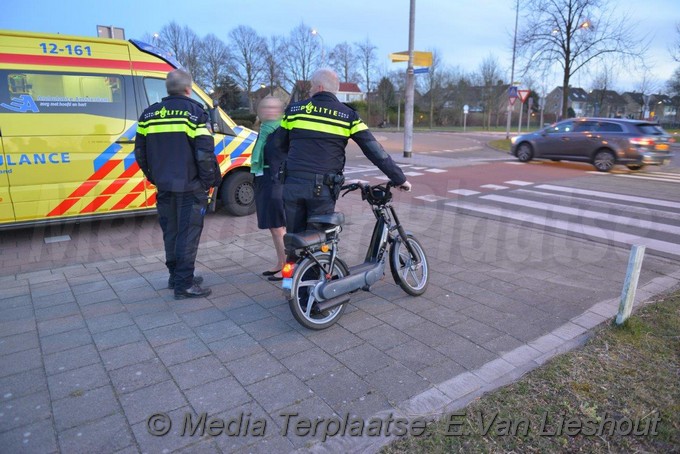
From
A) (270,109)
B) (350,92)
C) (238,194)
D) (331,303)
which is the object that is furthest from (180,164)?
(350,92)

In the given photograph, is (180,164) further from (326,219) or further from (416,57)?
(416,57)

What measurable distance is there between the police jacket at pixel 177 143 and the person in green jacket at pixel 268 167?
0.63 meters

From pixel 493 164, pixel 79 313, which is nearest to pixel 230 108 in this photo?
pixel 493 164

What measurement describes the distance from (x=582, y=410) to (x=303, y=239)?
214cm

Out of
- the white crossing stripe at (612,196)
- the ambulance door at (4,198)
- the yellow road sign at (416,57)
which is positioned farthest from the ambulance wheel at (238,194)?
the yellow road sign at (416,57)

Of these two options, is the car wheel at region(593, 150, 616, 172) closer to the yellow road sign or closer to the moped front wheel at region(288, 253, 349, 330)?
the yellow road sign

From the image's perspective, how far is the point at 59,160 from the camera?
6.06 m

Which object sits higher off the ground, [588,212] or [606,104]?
[606,104]

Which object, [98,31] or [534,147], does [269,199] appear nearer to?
[98,31]

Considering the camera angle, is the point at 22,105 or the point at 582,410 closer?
the point at 582,410

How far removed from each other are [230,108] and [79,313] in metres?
58.3

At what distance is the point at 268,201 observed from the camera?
486 centimetres

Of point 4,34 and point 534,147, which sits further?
point 534,147

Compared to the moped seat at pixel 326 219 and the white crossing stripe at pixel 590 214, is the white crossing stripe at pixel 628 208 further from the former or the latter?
the moped seat at pixel 326 219
